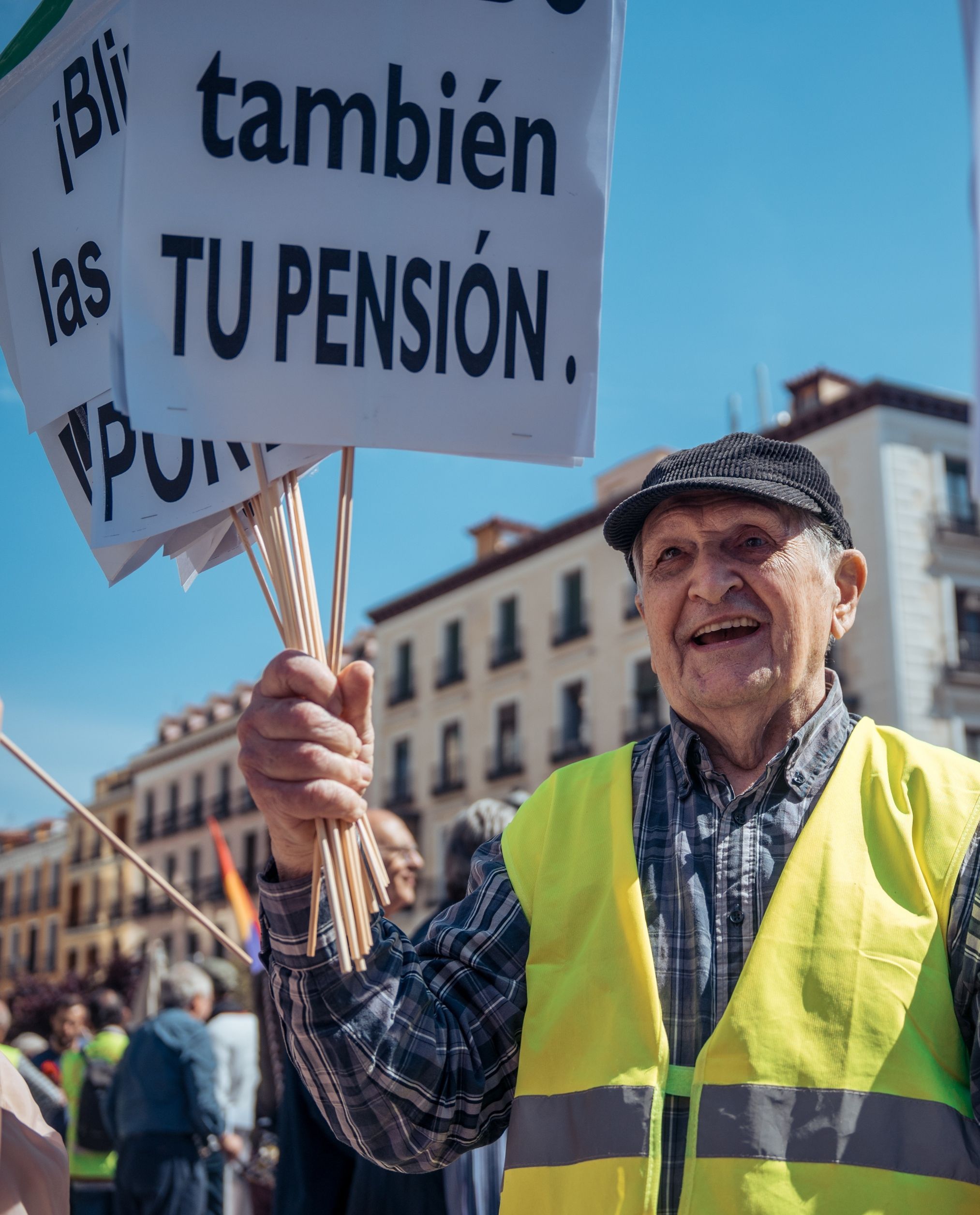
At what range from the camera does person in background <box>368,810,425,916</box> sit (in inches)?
160

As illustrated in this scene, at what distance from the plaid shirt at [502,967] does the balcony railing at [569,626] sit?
99.2 feet

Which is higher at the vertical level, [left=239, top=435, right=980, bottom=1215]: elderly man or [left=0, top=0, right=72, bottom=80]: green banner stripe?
[left=0, top=0, right=72, bottom=80]: green banner stripe

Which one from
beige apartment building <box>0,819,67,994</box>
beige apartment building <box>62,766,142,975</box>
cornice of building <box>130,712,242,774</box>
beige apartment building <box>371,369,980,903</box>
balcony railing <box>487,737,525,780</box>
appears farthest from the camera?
beige apartment building <box>0,819,67,994</box>

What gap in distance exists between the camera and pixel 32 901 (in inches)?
2362

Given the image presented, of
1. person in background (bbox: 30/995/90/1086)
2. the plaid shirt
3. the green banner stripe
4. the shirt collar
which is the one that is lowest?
person in background (bbox: 30/995/90/1086)

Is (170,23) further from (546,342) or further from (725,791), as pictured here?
(725,791)

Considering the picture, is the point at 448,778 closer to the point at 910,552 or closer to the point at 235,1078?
the point at 910,552

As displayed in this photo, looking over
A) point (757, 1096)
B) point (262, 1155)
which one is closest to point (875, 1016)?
point (757, 1096)

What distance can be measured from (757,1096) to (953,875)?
1.34ft

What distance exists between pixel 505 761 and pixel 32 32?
32.6 m

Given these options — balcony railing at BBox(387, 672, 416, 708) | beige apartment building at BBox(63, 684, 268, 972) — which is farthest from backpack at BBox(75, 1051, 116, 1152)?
beige apartment building at BBox(63, 684, 268, 972)

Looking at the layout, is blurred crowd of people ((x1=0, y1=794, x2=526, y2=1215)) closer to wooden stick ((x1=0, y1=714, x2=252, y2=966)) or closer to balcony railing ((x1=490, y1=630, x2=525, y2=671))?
wooden stick ((x1=0, y1=714, x2=252, y2=966))

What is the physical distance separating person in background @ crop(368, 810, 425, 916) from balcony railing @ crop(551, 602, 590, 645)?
92.6 ft

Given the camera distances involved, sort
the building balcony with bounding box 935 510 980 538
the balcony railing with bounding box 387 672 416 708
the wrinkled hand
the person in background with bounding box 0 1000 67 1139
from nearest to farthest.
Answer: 1. the wrinkled hand
2. the person in background with bounding box 0 1000 67 1139
3. the building balcony with bounding box 935 510 980 538
4. the balcony railing with bounding box 387 672 416 708
